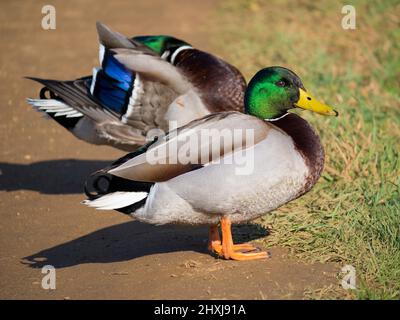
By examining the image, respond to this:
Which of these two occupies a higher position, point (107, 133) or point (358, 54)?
point (358, 54)

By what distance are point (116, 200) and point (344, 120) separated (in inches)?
101

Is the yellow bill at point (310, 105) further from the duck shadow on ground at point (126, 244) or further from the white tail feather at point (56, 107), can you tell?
the white tail feather at point (56, 107)

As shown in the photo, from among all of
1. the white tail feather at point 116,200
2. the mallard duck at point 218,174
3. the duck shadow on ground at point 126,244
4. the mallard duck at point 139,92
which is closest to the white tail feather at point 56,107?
the mallard duck at point 139,92

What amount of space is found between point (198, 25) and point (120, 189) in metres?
5.72

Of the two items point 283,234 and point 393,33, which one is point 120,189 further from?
point 393,33

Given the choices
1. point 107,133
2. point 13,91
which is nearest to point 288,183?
point 107,133

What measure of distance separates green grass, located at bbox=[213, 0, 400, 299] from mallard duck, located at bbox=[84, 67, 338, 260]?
18.2 inches

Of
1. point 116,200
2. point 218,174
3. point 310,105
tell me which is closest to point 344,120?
point 310,105

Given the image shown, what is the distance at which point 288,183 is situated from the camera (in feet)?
13.3

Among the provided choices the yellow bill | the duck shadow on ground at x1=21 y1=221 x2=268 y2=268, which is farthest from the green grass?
the yellow bill

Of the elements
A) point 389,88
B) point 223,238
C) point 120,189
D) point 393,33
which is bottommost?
point 223,238

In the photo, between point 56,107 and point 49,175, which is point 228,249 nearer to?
point 56,107

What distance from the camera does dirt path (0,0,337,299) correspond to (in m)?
4.02
